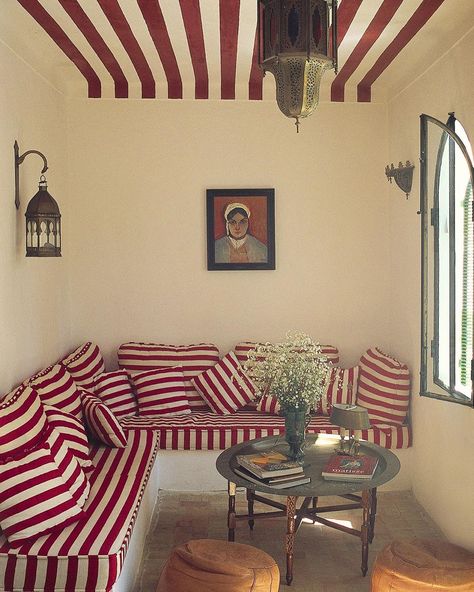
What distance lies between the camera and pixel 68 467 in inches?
140

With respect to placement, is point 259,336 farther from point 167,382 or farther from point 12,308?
point 12,308

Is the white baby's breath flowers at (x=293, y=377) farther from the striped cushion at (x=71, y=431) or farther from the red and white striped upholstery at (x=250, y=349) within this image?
the red and white striped upholstery at (x=250, y=349)

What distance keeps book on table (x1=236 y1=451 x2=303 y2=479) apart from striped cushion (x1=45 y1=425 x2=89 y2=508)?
882 mm

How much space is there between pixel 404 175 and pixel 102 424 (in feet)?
9.15

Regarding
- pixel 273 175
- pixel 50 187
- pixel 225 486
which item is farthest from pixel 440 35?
pixel 225 486

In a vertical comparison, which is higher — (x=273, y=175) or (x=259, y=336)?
(x=273, y=175)

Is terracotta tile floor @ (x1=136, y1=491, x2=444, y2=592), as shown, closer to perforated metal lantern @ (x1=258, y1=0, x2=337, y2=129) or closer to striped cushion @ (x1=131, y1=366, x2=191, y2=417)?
striped cushion @ (x1=131, y1=366, x2=191, y2=417)

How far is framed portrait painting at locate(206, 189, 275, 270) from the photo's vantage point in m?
5.94

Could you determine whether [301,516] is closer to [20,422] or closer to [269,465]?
[269,465]

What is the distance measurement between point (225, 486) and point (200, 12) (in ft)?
10.6

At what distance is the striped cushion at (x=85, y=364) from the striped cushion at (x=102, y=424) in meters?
0.61

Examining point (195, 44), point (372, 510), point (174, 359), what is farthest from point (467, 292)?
point (174, 359)

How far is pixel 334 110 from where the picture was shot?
5.96 m

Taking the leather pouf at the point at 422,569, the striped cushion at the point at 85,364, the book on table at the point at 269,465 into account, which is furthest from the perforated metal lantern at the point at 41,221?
the leather pouf at the point at 422,569
